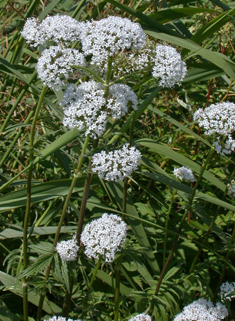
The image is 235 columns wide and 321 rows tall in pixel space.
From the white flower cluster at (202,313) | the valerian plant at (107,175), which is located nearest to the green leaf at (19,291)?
the valerian plant at (107,175)

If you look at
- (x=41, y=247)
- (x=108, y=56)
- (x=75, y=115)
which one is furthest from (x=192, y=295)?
(x=108, y=56)

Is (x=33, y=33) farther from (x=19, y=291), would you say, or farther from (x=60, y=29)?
(x=19, y=291)

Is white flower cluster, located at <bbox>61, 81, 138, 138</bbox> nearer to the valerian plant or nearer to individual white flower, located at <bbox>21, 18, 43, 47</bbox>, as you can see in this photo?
the valerian plant

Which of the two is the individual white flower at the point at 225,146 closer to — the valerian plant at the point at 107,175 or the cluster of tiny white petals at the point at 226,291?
the valerian plant at the point at 107,175

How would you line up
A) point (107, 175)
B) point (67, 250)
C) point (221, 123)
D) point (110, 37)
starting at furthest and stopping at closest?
point (221, 123) < point (67, 250) < point (107, 175) < point (110, 37)

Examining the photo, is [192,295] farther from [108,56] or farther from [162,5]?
[162,5]


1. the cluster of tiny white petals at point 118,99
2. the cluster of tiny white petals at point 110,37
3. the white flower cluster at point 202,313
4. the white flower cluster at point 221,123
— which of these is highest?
the cluster of tiny white petals at point 110,37

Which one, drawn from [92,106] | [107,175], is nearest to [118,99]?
[92,106]

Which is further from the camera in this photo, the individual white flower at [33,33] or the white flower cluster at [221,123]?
the white flower cluster at [221,123]
